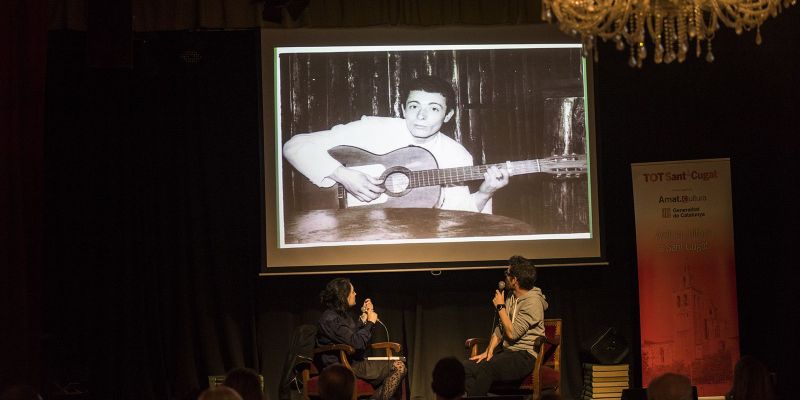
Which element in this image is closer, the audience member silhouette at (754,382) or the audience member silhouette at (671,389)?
the audience member silhouette at (671,389)

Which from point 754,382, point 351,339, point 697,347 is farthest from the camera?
point 697,347

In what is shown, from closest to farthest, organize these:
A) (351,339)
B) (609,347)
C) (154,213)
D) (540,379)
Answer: (540,379) < (351,339) < (609,347) < (154,213)

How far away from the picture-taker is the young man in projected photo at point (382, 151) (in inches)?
270

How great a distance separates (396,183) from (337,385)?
365cm

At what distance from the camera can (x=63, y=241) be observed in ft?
22.9

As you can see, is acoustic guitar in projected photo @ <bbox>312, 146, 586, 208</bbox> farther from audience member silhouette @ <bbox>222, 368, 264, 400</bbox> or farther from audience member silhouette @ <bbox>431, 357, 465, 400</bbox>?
audience member silhouette @ <bbox>431, 357, 465, 400</bbox>

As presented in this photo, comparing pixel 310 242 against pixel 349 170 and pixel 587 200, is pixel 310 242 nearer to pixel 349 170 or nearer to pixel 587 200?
pixel 349 170

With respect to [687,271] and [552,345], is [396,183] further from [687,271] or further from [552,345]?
[687,271]

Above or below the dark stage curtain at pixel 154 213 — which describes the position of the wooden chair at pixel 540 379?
below

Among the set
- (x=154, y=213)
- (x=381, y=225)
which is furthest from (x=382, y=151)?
(x=154, y=213)

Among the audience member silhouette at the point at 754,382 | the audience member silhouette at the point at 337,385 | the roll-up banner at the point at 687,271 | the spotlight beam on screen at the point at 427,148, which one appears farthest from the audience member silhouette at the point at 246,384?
the roll-up banner at the point at 687,271

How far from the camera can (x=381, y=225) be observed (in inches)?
270

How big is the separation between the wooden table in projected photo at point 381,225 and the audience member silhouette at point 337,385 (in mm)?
3506

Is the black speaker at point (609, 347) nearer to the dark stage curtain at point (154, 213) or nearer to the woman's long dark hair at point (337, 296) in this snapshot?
the woman's long dark hair at point (337, 296)
